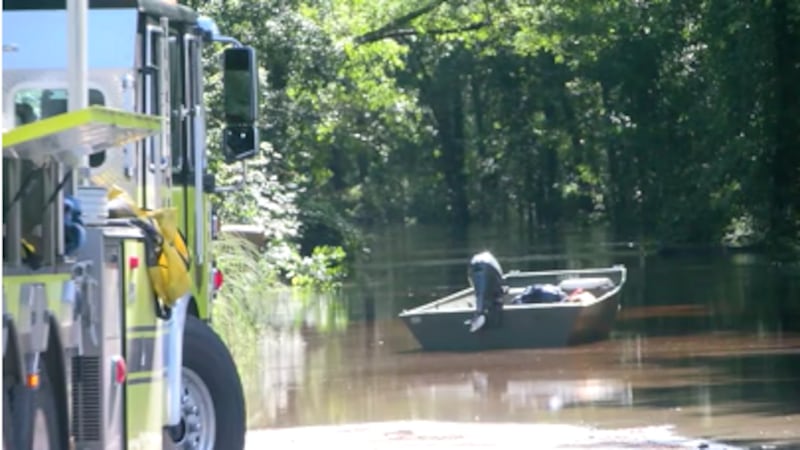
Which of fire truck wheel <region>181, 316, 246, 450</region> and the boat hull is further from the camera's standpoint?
the boat hull

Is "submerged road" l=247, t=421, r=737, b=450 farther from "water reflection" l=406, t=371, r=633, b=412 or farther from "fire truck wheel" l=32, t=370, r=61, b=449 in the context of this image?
"fire truck wheel" l=32, t=370, r=61, b=449

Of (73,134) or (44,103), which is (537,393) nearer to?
(44,103)

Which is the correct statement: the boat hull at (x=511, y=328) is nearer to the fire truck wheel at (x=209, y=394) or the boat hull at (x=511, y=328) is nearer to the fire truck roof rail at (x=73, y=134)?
the fire truck wheel at (x=209, y=394)

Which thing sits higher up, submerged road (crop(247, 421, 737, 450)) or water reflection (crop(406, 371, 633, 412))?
submerged road (crop(247, 421, 737, 450))

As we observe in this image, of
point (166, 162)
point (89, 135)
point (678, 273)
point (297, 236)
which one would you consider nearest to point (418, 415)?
point (166, 162)

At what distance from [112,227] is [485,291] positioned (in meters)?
15.3

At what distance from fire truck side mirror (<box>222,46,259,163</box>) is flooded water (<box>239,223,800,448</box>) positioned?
3.56 m

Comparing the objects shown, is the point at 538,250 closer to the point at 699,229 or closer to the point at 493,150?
the point at 699,229

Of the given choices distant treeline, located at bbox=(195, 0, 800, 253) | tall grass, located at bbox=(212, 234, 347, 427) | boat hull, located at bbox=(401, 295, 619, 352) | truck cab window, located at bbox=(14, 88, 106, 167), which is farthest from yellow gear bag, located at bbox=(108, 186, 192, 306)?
distant treeline, located at bbox=(195, 0, 800, 253)

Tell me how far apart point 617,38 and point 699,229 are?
5325 millimetres

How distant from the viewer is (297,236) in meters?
32.8

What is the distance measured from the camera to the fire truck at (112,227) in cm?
612

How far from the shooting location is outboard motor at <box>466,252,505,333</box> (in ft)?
73.8

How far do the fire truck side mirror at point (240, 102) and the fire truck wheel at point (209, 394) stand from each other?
1628mm
